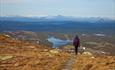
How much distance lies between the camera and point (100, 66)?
96.6ft

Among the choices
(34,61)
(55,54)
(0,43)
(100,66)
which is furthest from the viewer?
(0,43)

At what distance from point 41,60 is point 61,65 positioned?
3383 millimetres

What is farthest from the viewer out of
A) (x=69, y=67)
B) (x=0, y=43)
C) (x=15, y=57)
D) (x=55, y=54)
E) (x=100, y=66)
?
(x=0, y=43)

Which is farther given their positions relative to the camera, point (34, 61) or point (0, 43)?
point (0, 43)

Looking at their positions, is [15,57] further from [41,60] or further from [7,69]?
[7,69]

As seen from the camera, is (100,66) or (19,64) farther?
(19,64)

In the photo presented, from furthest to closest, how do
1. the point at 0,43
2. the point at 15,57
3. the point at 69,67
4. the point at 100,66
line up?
the point at 0,43, the point at 15,57, the point at 69,67, the point at 100,66

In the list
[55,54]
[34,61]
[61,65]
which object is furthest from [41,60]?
[55,54]

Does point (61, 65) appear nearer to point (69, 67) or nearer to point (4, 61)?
point (69, 67)

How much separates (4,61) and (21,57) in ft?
9.13

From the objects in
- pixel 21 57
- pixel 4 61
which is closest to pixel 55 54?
pixel 21 57

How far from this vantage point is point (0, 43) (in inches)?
1954

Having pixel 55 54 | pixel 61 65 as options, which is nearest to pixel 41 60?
pixel 61 65

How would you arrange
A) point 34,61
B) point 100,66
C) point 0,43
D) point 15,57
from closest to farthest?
point 100,66 → point 34,61 → point 15,57 → point 0,43
